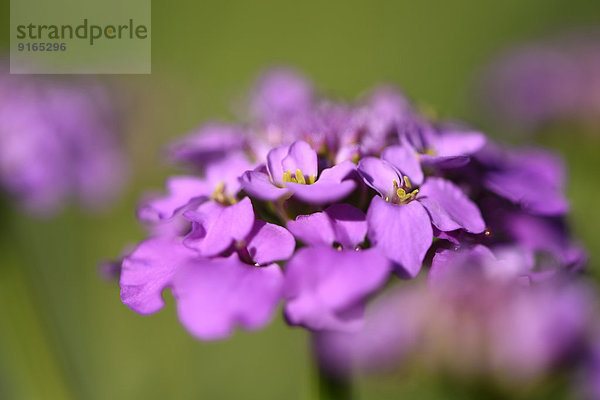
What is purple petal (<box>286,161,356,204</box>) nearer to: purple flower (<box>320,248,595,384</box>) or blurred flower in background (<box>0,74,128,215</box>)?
purple flower (<box>320,248,595,384</box>)

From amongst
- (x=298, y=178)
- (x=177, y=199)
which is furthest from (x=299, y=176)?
(x=177, y=199)

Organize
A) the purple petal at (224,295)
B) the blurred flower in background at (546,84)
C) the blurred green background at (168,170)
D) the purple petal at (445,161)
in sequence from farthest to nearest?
the blurred flower in background at (546,84)
the blurred green background at (168,170)
the purple petal at (445,161)
the purple petal at (224,295)

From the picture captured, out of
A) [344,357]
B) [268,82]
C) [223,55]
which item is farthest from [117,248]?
[223,55]

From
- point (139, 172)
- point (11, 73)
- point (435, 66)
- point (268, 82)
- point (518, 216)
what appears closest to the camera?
point (518, 216)

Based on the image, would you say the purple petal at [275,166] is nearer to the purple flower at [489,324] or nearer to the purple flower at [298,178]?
the purple flower at [298,178]

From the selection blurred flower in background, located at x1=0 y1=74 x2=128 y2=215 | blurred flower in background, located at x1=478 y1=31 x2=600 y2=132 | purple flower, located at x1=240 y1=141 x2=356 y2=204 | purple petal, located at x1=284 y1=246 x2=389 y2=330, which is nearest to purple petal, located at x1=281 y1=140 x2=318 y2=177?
purple flower, located at x1=240 y1=141 x2=356 y2=204

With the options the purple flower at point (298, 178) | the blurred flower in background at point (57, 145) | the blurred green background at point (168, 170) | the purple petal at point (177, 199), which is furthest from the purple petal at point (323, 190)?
the blurred flower in background at point (57, 145)

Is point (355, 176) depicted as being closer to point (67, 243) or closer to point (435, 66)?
point (67, 243)
